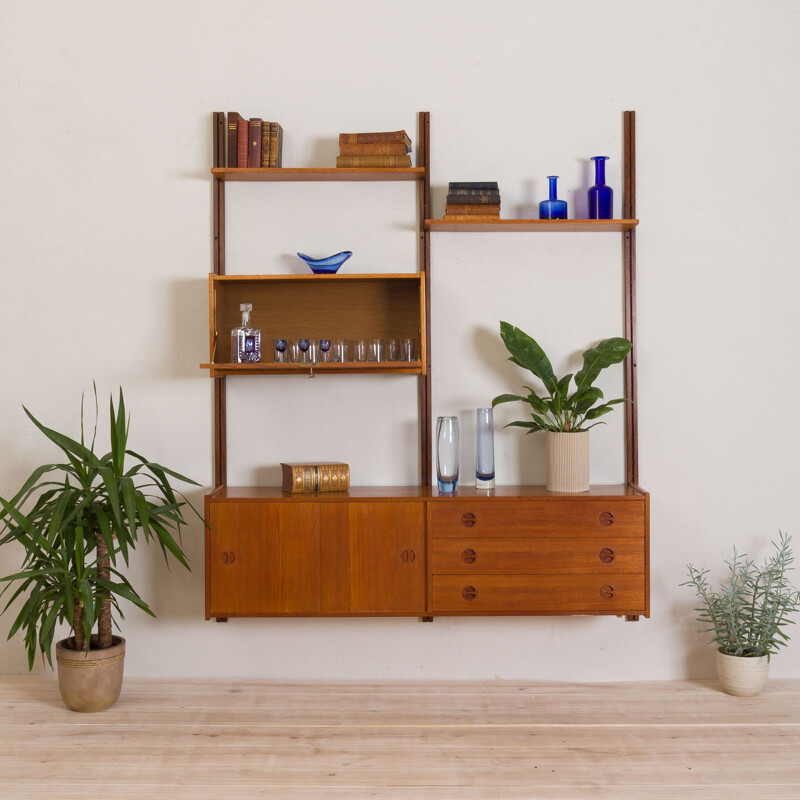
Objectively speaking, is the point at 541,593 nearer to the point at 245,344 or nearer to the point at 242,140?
the point at 245,344

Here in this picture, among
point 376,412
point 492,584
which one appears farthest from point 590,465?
point 376,412

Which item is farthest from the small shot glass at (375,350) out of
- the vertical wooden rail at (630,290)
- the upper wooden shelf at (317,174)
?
the vertical wooden rail at (630,290)

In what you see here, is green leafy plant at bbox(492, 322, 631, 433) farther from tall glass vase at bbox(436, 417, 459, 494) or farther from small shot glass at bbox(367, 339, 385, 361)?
small shot glass at bbox(367, 339, 385, 361)

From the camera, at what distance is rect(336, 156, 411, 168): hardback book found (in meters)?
3.37

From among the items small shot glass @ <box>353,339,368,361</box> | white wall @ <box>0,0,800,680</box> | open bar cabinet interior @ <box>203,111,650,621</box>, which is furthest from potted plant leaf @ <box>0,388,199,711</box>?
small shot glass @ <box>353,339,368,361</box>

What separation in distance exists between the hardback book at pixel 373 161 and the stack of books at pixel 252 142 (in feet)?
0.91

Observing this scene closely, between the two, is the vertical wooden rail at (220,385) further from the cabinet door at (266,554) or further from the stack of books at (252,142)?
the cabinet door at (266,554)

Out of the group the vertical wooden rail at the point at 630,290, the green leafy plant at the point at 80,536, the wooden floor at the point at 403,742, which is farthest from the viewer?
the vertical wooden rail at the point at 630,290

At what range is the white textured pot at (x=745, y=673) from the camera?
3.31m

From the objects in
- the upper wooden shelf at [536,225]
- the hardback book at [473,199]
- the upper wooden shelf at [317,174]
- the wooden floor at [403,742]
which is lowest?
the wooden floor at [403,742]

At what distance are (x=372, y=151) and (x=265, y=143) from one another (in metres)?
0.44

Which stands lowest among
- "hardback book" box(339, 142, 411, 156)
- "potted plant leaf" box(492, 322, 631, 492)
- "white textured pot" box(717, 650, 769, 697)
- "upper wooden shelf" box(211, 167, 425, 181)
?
"white textured pot" box(717, 650, 769, 697)

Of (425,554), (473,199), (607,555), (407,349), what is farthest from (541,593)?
(473,199)

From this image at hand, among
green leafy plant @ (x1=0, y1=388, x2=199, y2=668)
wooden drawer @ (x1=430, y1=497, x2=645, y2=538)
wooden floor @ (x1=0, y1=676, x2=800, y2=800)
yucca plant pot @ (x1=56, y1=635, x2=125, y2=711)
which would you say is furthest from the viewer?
wooden drawer @ (x1=430, y1=497, x2=645, y2=538)
